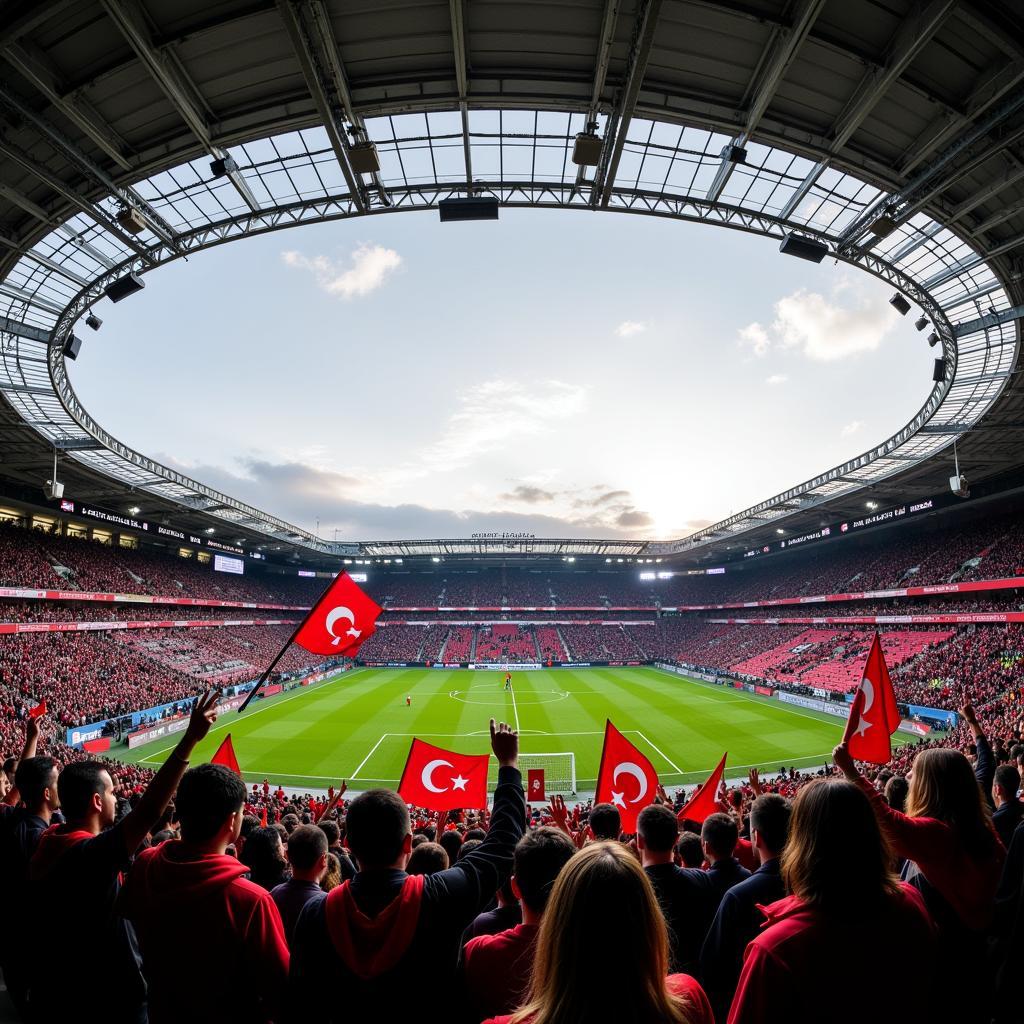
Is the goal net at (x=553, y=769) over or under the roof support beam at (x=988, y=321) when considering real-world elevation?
under

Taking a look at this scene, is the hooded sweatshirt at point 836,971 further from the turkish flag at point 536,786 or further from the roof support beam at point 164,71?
the roof support beam at point 164,71

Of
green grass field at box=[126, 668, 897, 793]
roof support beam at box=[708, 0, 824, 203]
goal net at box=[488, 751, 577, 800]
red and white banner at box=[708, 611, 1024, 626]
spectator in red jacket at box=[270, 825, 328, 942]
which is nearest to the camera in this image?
spectator in red jacket at box=[270, 825, 328, 942]

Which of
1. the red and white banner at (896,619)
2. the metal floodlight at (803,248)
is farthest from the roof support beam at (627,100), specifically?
the red and white banner at (896,619)

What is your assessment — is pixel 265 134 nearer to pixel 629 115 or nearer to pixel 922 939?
pixel 629 115

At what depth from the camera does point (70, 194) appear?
499 inches

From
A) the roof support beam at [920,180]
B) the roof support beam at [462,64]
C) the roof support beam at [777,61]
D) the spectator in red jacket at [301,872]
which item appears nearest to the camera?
the spectator in red jacket at [301,872]

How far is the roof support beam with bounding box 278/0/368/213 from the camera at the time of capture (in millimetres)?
9039

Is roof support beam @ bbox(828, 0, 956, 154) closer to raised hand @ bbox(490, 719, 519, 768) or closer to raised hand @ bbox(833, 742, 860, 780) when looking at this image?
raised hand @ bbox(833, 742, 860, 780)

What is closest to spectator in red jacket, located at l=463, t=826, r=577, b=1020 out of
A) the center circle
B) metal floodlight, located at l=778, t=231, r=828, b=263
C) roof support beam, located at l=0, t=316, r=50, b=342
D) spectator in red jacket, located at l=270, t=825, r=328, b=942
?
spectator in red jacket, located at l=270, t=825, r=328, b=942

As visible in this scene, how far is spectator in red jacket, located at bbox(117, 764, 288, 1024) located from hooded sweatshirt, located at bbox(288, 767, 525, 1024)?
0.32 meters

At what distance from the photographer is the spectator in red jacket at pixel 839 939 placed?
1981 mm

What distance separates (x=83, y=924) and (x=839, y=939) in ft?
11.9

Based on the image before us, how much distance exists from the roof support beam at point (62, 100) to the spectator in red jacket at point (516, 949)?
46.2 ft

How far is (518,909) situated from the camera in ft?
10.4
